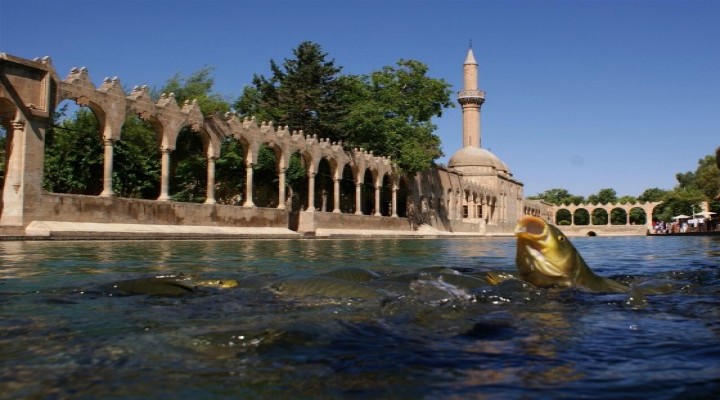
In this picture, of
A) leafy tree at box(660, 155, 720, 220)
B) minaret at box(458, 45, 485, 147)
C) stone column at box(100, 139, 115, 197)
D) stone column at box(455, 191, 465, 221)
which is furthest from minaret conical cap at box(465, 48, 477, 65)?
stone column at box(100, 139, 115, 197)

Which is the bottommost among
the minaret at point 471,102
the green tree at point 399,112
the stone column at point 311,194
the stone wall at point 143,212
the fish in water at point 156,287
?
the fish in water at point 156,287

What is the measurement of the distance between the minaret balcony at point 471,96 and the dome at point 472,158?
4.83m

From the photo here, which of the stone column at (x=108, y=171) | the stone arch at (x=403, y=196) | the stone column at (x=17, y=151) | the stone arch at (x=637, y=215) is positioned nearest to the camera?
the stone column at (x=17, y=151)

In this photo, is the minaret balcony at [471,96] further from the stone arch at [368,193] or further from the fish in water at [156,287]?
the fish in water at [156,287]

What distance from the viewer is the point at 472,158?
61812 mm

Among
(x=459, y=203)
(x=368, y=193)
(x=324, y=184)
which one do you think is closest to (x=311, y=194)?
(x=324, y=184)

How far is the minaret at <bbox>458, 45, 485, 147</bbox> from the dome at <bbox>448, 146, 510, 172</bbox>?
167 cm

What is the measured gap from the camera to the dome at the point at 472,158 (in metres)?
61.7

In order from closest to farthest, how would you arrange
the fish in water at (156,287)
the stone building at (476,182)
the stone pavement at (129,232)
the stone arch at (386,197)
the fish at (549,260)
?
the fish at (549,260) < the fish in water at (156,287) < the stone pavement at (129,232) < the stone arch at (386,197) < the stone building at (476,182)

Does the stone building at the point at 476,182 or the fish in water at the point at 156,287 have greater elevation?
the stone building at the point at 476,182

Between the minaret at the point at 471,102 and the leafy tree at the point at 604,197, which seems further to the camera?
the leafy tree at the point at 604,197

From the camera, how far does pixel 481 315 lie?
389 centimetres

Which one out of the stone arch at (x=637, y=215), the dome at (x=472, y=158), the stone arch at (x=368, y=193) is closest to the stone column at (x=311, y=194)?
the stone arch at (x=368, y=193)

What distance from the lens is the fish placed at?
4625 mm
